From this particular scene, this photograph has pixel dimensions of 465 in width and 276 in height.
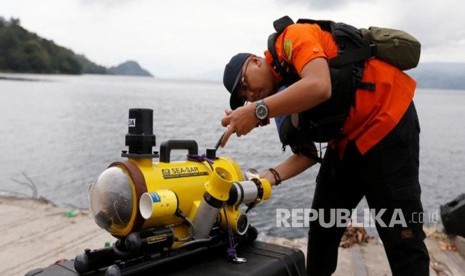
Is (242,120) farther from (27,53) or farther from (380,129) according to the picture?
(27,53)

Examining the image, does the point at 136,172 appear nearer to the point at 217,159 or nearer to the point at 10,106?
the point at 217,159

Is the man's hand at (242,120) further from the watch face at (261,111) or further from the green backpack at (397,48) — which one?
the green backpack at (397,48)

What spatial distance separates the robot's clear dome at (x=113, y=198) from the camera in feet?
6.35

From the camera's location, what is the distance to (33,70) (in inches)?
4203

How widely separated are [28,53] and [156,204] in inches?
4292

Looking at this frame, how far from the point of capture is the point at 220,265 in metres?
2.10

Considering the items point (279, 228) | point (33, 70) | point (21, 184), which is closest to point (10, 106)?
point (21, 184)

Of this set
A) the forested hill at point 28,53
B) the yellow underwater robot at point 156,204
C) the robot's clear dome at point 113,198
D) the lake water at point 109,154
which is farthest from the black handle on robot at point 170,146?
the forested hill at point 28,53

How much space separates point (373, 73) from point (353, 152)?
0.43 m

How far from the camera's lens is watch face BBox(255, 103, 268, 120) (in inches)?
81.3

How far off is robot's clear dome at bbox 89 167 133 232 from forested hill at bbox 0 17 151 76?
10731cm

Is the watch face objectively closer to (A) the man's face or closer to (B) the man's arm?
(B) the man's arm

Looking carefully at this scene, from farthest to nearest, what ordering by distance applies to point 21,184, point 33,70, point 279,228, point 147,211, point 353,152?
1. point 33,70
2. point 21,184
3. point 279,228
4. point 353,152
5. point 147,211

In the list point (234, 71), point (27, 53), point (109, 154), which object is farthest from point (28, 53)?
point (234, 71)
